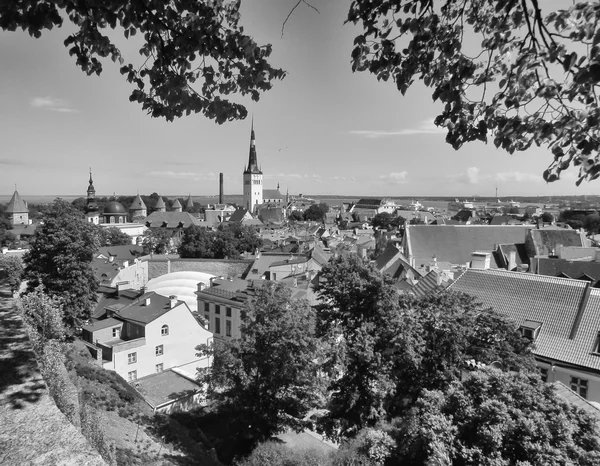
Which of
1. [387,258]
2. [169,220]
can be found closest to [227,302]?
[387,258]

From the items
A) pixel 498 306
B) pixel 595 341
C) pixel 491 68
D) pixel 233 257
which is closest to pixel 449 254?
pixel 498 306

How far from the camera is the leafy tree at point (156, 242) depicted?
57875 millimetres

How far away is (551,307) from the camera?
15711 millimetres

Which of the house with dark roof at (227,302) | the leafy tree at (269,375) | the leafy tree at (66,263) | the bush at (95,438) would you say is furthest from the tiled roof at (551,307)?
the leafy tree at (66,263)

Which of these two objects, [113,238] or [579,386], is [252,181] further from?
[579,386]

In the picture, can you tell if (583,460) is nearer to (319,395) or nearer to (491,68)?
(491,68)

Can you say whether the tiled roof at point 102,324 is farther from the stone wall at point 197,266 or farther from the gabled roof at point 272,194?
the gabled roof at point 272,194

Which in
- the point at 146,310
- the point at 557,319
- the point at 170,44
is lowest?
the point at 146,310

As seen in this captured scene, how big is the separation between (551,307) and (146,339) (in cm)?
1955

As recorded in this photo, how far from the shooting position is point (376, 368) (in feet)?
38.8

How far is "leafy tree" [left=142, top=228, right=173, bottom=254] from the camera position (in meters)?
57.9

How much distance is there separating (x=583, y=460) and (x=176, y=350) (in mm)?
19671

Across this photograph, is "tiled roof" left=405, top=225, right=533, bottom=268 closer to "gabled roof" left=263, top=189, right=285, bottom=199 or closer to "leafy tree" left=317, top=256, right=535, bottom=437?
"leafy tree" left=317, top=256, right=535, bottom=437

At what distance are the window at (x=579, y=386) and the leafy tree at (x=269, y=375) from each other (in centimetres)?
899
